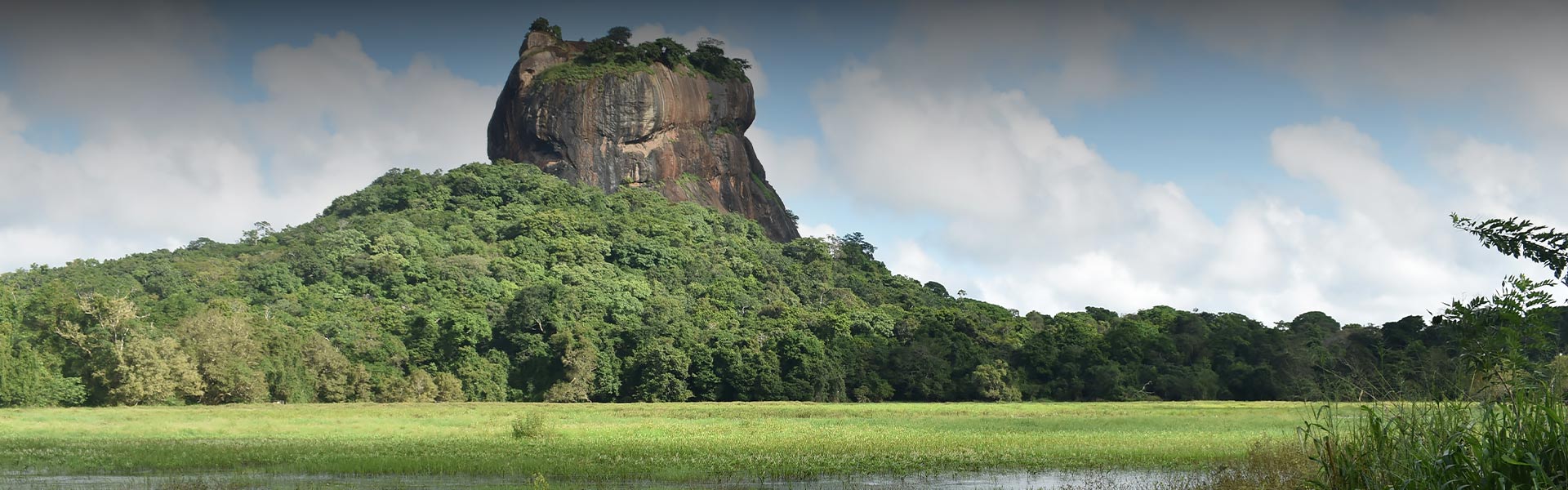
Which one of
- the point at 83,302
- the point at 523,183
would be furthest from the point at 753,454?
the point at 523,183

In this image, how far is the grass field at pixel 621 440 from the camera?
27.0 metres

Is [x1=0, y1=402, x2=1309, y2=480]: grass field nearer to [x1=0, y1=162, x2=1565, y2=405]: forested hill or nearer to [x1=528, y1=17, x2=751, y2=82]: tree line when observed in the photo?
[x1=0, y1=162, x2=1565, y2=405]: forested hill

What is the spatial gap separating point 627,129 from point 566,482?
447 ft

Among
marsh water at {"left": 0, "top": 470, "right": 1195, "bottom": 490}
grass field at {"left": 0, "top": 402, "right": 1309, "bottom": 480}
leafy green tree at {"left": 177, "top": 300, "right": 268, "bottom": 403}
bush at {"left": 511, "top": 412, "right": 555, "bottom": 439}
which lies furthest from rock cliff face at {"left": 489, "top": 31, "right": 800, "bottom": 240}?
marsh water at {"left": 0, "top": 470, "right": 1195, "bottom": 490}

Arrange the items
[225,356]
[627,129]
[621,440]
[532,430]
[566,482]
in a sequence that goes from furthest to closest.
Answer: [627,129] → [225,356] → [532,430] → [621,440] → [566,482]

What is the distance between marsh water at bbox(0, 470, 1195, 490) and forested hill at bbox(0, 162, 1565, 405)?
32926mm

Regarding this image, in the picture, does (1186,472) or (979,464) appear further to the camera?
(979,464)

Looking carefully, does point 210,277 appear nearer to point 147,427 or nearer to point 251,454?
point 147,427

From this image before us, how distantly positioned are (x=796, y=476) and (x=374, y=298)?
8267 cm

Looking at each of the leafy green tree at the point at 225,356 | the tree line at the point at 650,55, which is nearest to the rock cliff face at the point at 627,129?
the tree line at the point at 650,55

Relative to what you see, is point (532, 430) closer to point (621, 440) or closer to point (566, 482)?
point (621, 440)

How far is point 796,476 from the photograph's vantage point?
2506cm

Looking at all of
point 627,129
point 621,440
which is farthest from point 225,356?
point 627,129

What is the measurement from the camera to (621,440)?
120ft
